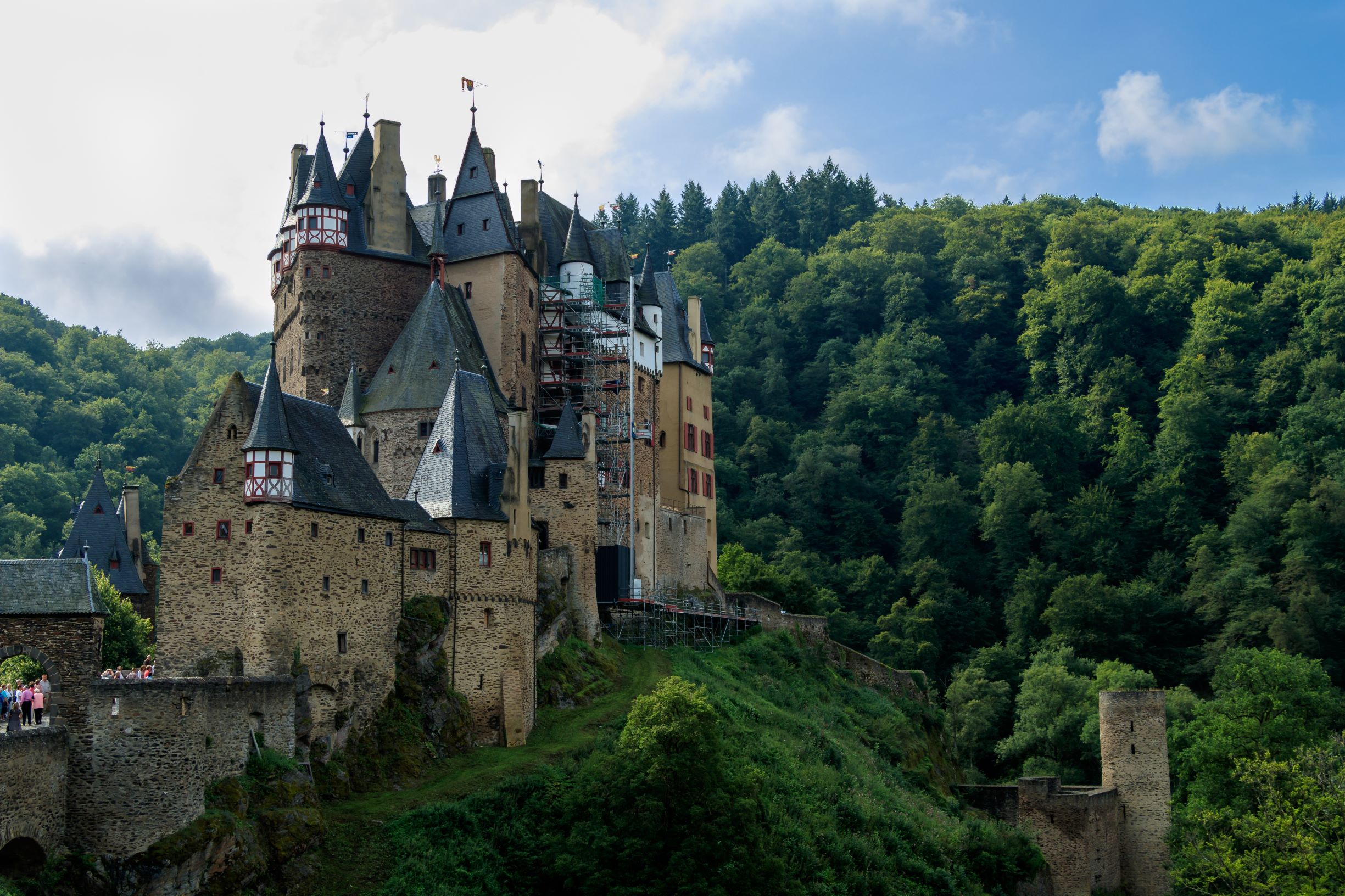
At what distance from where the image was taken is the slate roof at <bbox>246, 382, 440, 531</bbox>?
39875 mm

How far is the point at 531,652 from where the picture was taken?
151ft

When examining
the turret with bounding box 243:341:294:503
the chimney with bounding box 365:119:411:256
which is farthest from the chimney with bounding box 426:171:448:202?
the turret with bounding box 243:341:294:503

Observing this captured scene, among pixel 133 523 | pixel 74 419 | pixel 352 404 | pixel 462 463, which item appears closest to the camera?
pixel 462 463

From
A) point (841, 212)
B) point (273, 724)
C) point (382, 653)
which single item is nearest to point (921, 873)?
point (382, 653)

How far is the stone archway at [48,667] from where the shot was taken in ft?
104

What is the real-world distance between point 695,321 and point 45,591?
1800 inches

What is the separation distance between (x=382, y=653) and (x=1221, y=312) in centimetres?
7589

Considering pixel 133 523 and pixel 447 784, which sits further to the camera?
pixel 133 523

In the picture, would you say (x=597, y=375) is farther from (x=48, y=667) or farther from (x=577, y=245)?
(x=48, y=667)

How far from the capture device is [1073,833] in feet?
189

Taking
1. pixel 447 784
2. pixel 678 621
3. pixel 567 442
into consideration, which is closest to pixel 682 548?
pixel 678 621

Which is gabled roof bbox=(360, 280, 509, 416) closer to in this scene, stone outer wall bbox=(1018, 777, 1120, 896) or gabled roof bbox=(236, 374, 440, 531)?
gabled roof bbox=(236, 374, 440, 531)

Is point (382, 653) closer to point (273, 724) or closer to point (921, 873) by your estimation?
point (273, 724)

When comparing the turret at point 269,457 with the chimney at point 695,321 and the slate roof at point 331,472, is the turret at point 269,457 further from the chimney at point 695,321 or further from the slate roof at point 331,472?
the chimney at point 695,321
